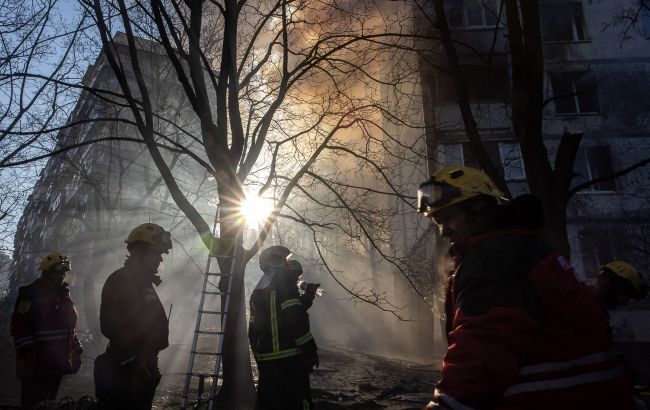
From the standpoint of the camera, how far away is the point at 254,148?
22.2 ft

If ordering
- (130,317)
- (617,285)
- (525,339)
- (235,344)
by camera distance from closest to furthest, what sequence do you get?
(525,339) → (130,317) → (617,285) → (235,344)

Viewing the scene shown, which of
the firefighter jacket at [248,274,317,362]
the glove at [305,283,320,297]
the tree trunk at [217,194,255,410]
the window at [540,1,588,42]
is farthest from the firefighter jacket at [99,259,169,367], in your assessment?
the window at [540,1,588,42]

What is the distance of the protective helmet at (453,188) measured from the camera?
179 centimetres

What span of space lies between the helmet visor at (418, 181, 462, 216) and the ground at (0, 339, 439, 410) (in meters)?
5.21

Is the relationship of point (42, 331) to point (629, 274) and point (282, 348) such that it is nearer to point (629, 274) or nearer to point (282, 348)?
point (282, 348)

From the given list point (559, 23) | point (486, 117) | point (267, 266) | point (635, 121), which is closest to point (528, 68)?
point (267, 266)

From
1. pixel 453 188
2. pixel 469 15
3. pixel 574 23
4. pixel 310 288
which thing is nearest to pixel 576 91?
pixel 574 23

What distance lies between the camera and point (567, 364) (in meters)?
1.37

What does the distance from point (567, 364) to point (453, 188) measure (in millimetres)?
782

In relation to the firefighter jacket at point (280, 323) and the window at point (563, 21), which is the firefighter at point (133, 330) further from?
the window at point (563, 21)

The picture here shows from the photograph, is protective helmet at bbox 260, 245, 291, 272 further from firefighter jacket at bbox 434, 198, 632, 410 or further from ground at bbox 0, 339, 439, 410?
ground at bbox 0, 339, 439, 410

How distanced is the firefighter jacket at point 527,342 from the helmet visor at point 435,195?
0.40m

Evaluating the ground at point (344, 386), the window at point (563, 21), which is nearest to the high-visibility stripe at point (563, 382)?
the ground at point (344, 386)

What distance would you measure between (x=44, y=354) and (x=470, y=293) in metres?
4.39
